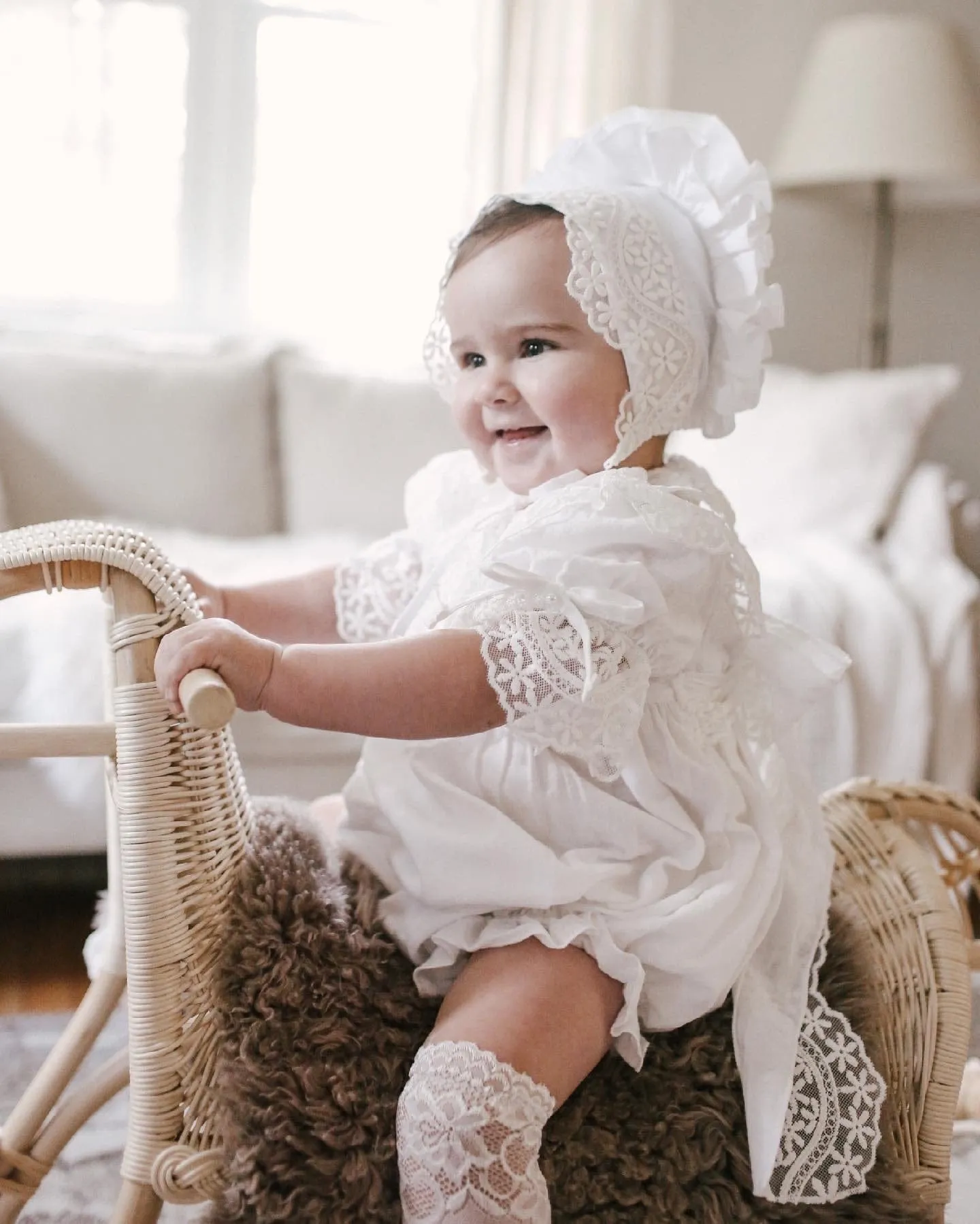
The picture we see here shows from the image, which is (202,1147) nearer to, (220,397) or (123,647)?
(123,647)

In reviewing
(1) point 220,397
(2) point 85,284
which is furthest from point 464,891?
(2) point 85,284

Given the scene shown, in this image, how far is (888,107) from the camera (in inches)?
106

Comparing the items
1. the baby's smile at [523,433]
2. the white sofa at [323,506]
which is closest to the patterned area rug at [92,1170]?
the white sofa at [323,506]

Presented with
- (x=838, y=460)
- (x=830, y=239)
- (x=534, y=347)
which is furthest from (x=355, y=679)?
(x=830, y=239)

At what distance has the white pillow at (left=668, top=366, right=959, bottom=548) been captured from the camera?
2.34m

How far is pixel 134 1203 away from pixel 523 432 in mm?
603

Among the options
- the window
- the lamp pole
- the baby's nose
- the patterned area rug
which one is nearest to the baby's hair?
the baby's nose

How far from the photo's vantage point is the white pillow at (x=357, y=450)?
102 inches

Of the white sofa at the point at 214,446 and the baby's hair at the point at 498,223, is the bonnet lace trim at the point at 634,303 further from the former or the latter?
the white sofa at the point at 214,446

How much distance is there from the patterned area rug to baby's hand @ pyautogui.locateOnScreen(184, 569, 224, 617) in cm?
54

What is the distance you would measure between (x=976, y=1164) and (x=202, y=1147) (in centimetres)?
91

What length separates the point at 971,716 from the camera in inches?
82.0

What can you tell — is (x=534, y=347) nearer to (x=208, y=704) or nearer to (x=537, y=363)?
(x=537, y=363)

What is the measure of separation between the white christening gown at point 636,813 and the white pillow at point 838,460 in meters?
1.38
